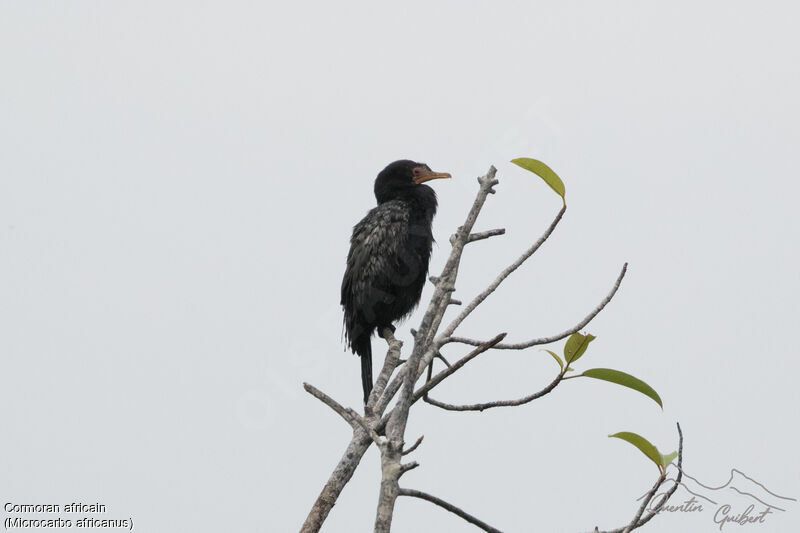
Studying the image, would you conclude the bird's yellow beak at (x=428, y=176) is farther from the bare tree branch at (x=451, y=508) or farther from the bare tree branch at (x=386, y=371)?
the bare tree branch at (x=451, y=508)

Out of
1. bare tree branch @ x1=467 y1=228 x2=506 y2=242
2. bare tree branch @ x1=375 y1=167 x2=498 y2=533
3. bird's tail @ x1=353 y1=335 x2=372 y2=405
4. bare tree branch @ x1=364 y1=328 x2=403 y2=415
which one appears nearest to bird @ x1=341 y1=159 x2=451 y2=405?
bird's tail @ x1=353 y1=335 x2=372 y2=405

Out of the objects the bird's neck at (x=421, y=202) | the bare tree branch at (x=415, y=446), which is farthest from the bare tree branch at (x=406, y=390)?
the bird's neck at (x=421, y=202)

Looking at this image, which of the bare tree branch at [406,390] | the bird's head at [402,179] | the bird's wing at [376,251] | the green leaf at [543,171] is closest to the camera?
the bare tree branch at [406,390]

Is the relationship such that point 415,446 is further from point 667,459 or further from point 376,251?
point 376,251

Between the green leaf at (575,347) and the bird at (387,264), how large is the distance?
10.0 ft

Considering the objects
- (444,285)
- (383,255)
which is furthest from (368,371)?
(444,285)

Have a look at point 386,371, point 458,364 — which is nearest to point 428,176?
point 386,371

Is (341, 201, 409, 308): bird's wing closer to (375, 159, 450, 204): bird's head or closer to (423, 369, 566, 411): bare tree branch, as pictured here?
(375, 159, 450, 204): bird's head

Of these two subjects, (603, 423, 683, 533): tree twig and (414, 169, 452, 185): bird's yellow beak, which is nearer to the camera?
(603, 423, 683, 533): tree twig

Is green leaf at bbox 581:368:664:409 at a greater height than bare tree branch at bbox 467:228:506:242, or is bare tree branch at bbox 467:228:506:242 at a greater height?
bare tree branch at bbox 467:228:506:242

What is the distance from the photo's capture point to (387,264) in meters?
5.87

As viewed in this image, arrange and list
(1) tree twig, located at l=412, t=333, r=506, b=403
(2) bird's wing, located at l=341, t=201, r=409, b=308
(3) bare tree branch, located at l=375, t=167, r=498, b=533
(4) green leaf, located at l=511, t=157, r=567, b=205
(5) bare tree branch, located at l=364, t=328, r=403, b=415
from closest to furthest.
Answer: (3) bare tree branch, located at l=375, t=167, r=498, b=533, (1) tree twig, located at l=412, t=333, r=506, b=403, (4) green leaf, located at l=511, t=157, r=567, b=205, (5) bare tree branch, located at l=364, t=328, r=403, b=415, (2) bird's wing, located at l=341, t=201, r=409, b=308

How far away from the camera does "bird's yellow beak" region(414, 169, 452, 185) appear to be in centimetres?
602

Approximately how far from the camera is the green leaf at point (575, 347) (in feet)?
9.30
